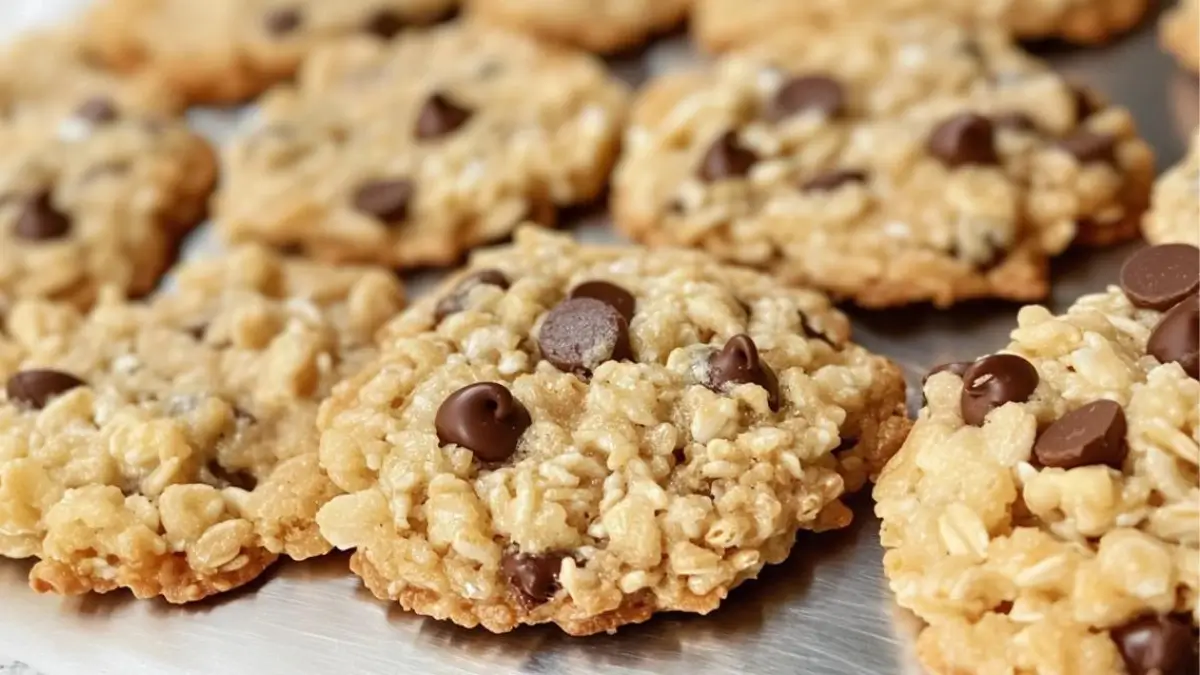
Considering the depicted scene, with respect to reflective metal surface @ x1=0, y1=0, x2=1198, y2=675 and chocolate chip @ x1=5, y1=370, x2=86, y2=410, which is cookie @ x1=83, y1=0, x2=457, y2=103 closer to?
chocolate chip @ x1=5, y1=370, x2=86, y2=410

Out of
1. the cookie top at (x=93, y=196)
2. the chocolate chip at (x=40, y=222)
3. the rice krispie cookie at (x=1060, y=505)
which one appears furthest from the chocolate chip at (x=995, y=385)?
the chocolate chip at (x=40, y=222)

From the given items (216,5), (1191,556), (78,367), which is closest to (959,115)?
(1191,556)

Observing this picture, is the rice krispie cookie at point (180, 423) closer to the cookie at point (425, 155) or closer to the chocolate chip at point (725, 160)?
the cookie at point (425, 155)

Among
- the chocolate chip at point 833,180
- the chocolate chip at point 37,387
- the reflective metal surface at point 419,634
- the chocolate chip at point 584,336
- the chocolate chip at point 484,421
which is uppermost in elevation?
the chocolate chip at point 833,180

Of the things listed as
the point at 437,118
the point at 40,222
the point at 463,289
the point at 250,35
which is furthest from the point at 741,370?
the point at 250,35

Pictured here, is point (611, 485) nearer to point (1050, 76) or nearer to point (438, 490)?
point (438, 490)

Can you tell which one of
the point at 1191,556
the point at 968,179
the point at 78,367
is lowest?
the point at 78,367
